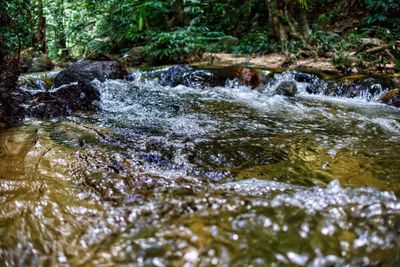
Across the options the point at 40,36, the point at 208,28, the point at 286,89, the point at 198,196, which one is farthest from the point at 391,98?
the point at 40,36

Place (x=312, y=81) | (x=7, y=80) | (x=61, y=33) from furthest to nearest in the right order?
(x=61, y=33)
(x=312, y=81)
(x=7, y=80)

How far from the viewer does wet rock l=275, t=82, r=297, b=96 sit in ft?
17.8

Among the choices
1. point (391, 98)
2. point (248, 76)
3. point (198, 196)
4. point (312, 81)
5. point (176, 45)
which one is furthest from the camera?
point (176, 45)

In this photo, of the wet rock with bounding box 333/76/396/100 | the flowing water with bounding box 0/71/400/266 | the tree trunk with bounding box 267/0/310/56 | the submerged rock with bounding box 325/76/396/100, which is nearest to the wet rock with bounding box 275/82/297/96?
the submerged rock with bounding box 325/76/396/100

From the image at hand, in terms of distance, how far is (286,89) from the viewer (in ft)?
17.9

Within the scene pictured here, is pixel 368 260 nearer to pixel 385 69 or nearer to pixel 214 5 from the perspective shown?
pixel 385 69

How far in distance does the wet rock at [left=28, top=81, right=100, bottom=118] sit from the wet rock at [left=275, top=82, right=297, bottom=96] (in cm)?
277

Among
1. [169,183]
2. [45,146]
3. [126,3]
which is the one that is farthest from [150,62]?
[169,183]

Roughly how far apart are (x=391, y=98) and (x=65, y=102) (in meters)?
4.31

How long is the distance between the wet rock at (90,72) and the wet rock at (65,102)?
1.82 metres

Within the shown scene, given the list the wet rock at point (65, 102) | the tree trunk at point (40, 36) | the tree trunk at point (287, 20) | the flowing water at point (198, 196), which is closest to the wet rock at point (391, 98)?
the flowing water at point (198, 196)

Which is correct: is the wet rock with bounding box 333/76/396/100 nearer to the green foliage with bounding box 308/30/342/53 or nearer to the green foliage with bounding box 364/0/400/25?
the green foliage with bounding box 308/30/342/53

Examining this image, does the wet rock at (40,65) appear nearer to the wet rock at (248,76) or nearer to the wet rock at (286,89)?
the wet rock at (248,76)

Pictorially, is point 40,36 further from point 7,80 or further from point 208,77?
point 7,80
